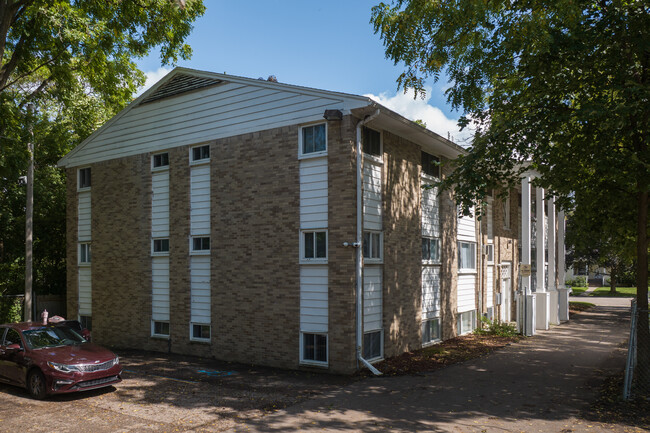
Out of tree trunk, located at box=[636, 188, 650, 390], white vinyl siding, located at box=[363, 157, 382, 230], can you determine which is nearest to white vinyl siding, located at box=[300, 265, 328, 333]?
white vinyl siding, located at box=[363, 157, 382, 230]

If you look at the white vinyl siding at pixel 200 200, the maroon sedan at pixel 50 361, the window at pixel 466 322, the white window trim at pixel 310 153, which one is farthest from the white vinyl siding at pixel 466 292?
the maroon sedan at pixel 50 361

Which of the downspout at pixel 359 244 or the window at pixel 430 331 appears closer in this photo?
the downspout at pixel 359 244

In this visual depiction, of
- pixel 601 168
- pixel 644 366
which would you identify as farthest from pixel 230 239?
pixel 644 366

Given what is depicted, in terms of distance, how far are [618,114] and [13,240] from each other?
85.9 feet

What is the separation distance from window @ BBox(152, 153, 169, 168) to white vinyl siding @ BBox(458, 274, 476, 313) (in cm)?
1101

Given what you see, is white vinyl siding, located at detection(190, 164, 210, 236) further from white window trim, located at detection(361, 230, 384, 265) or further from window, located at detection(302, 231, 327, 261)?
white window trim, located at detection(361, 230, 384, 265)

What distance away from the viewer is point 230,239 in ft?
47.4

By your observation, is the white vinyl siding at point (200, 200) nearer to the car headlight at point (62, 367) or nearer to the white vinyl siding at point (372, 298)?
the white vinyl siding at point (372, 298)

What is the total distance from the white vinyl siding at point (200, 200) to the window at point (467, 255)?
917 cm

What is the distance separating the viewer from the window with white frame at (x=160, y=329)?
16.1 metres

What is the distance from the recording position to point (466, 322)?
19.2 metres

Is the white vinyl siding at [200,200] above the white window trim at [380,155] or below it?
below

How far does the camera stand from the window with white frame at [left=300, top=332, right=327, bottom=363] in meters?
12.6

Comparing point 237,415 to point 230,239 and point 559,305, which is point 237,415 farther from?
point 559,305
